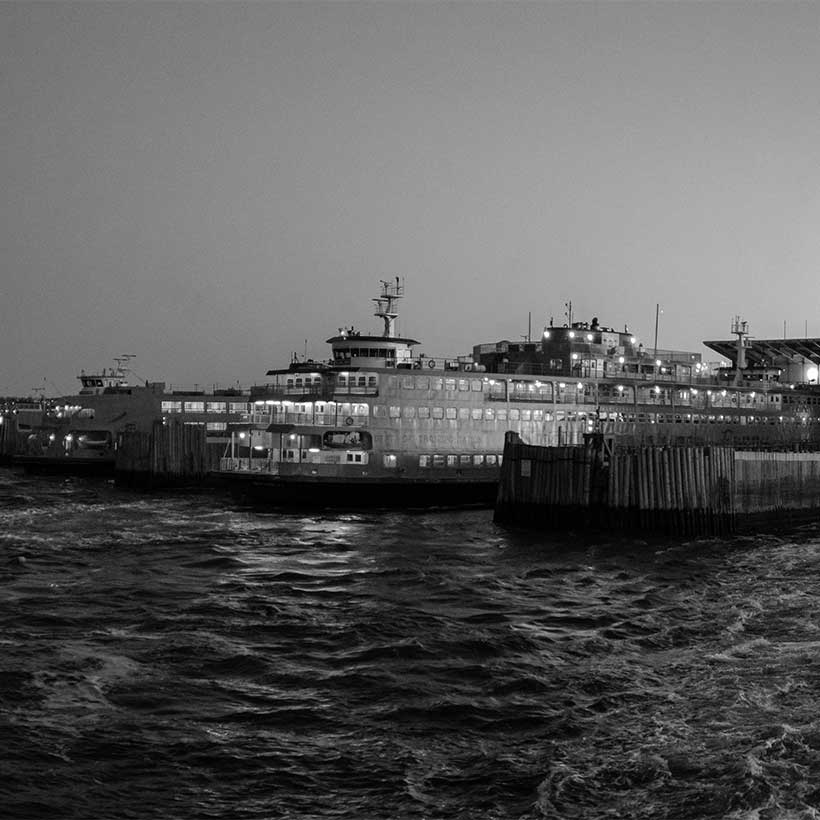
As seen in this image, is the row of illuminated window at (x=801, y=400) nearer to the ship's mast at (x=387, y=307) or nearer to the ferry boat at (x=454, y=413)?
the ferry boat at (x=454, y=413)

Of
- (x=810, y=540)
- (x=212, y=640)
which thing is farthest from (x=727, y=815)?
(x=810, y=540)

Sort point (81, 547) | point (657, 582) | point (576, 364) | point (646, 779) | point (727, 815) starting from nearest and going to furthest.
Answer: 1. point (727, 815)
2. point (646, 779)
3. point (657, 582)
4. point (81, 547)
5. point (576, 364)

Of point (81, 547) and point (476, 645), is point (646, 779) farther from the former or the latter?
point (81, 547)

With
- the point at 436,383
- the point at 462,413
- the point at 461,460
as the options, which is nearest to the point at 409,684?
the point at 461,460

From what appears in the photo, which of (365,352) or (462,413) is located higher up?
(365,352)

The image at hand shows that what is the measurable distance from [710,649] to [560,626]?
4.93 meters

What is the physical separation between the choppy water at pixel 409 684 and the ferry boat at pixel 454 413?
1722 cm

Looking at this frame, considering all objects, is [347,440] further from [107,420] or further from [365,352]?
[107,420]

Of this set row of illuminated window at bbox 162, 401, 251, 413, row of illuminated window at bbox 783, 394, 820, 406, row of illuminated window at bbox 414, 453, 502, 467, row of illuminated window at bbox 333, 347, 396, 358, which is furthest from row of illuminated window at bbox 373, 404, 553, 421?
row of illuminated window at bbox 162, 401, 251, 413

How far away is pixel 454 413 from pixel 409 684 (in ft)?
146

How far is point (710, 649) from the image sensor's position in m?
26.7

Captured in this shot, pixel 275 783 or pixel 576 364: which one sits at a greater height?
pixel 576 364

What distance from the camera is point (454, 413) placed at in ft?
222

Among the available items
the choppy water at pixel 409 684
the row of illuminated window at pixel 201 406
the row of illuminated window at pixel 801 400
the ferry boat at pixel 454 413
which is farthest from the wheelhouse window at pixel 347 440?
the row of illuminated window at pixel 801 400
